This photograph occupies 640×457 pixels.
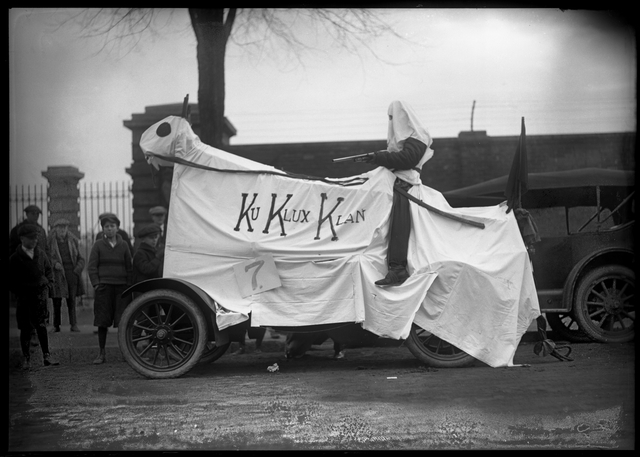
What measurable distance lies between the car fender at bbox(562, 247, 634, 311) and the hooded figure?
6.58 ft

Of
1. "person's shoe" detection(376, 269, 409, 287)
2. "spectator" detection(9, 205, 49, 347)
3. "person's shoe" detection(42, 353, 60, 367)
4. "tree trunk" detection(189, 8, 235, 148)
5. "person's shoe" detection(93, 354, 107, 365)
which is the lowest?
"person's shoe" detection(93, 354, 107, 365)

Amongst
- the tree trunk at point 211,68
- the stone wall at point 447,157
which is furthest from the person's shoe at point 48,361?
the tree trunk at point 211,68

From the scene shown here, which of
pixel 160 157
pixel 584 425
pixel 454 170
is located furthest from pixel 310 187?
pixel 454 170

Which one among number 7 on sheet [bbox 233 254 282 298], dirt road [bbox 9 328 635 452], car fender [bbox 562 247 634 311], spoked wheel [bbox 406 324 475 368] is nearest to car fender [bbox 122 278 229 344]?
number 7 on sheet [bbox 233 254 282 298]

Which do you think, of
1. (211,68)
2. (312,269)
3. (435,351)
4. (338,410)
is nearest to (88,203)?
(211,68)

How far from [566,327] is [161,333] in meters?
4.48

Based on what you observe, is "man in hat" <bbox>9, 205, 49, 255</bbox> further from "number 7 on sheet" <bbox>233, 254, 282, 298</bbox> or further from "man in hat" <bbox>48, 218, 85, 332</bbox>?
"number 7 on sheet" <bbox>233, 254, 282, 298</bbox>

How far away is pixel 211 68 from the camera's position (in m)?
7.82

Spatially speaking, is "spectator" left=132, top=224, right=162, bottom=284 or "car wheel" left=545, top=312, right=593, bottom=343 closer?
"spectator" left=132, top=224, right=162, bottom=284

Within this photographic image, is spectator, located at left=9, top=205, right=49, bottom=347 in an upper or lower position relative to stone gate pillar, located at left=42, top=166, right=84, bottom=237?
lower

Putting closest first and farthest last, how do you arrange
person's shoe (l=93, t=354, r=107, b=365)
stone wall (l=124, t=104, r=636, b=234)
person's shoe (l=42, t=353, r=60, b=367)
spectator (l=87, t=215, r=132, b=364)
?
person's shoe (l=42, t=353, r=60, b=367) → person's shoe (l=93, t=354, r=107, b=365) → spectator (l=87, t=215, r=132, b=364) → stone wall (l=124, t=104, r=636, b=234)

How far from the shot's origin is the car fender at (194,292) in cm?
604

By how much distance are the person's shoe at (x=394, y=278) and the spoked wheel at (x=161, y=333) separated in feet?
5.30

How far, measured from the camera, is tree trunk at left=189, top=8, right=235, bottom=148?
22.4 feet
